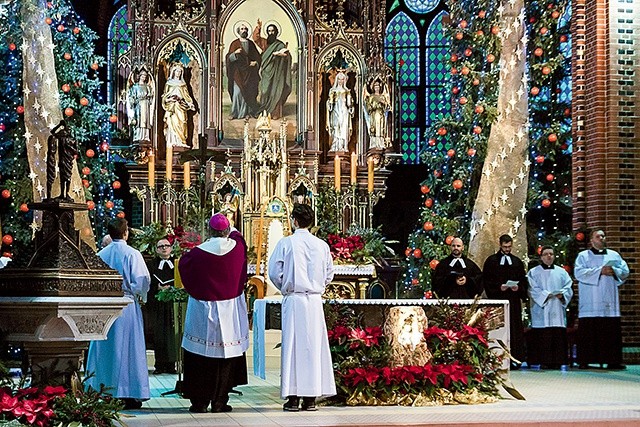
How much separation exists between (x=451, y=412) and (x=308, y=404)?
4.27 feet

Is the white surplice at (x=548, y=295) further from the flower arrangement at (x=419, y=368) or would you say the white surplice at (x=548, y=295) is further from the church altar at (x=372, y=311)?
the flower arrangement at (x=419, y=368)

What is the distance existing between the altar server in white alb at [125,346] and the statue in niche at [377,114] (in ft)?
35.1

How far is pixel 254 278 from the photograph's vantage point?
52.5 ft

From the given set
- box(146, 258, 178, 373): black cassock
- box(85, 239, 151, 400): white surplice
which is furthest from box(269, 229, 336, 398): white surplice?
box(146, 258, 178, 373): black cassock

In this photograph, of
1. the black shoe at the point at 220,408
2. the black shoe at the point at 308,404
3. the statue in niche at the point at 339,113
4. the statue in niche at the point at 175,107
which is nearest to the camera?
the black shoe at the point at 220,408

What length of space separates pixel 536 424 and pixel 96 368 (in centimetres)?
410

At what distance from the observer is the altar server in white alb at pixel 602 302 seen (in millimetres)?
15312

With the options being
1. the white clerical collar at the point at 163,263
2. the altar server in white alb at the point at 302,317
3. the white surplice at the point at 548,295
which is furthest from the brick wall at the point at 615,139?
the altar server in white alb at the point at 302,317

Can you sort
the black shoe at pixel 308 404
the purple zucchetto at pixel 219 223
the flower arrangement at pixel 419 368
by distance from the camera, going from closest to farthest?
the black shoe at pixel 308 404, the purple zucchetto at pixel 219 223, the flower arrangement at pixel 419 368

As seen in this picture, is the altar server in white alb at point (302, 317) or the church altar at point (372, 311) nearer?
the altar server in white alb at point (302, 317)

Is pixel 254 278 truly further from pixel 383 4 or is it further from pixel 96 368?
pixel 383 4

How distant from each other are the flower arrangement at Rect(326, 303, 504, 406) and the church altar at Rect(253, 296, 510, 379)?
0.69 ft

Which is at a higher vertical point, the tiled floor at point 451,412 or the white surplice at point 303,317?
the white surplice at point 303,317

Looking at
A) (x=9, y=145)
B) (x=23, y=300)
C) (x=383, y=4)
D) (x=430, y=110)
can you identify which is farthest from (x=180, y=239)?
(x=430, y=110)
